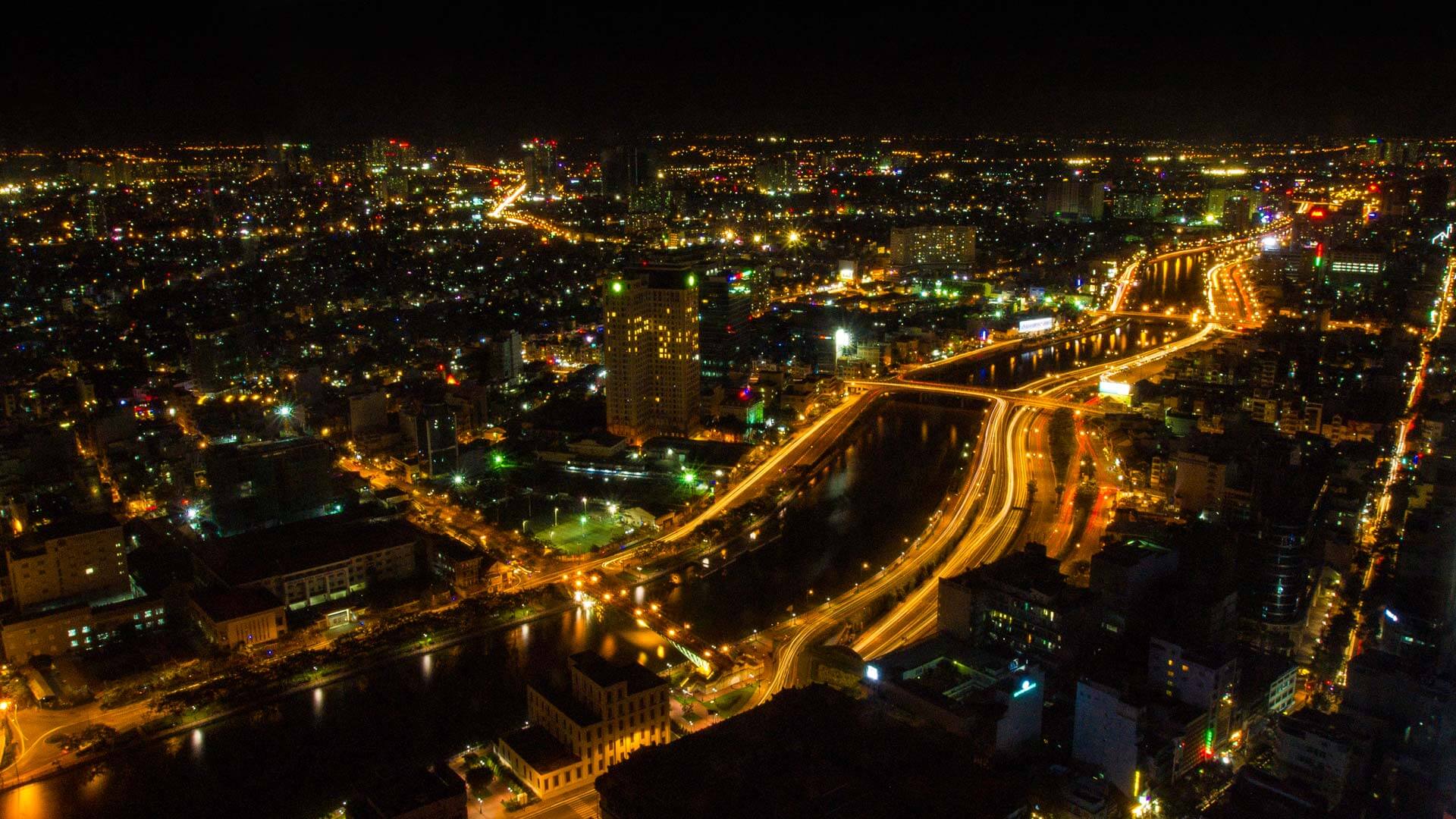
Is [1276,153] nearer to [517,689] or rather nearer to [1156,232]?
[1156,232]

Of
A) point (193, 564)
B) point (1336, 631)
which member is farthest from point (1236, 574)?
point (193, 564)

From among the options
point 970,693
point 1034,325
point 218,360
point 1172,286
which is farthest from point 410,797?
point 1172,286

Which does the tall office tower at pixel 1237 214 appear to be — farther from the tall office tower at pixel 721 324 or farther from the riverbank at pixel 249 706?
the riverbank at pixel 249 706

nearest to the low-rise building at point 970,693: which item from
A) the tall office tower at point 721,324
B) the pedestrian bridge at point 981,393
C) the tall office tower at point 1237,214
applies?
the pedestrian bridge at point 981,393

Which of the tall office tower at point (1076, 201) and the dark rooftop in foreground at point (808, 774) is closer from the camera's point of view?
the dark rooftop in foreground at point (808, 774)

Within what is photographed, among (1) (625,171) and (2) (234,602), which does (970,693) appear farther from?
(1) (625,171)

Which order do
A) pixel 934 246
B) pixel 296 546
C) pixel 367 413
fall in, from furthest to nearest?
pixel 934 246 < pixel 367 413 < pixel 296 546
